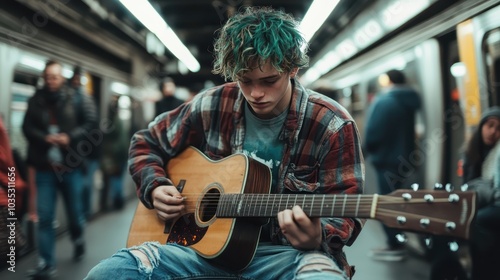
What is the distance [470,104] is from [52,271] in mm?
3216

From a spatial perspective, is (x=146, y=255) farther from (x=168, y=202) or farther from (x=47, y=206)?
(x=47, y=206)

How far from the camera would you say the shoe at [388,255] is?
148 inches

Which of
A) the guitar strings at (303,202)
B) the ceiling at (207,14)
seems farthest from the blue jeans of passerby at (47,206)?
the guitar strings at (303,202)

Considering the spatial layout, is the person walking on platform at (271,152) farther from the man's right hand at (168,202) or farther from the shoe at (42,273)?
the shoe at (42,273)

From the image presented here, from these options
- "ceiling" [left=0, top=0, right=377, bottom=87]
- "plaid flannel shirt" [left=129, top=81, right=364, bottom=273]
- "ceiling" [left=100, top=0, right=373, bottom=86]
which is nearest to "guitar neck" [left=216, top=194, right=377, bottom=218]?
"plaid flannel shirt" [left=129, top=81, right=364, bottom=273]

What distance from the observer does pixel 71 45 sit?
15.4 feet

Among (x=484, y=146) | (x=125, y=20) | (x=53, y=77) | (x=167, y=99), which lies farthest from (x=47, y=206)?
(x=484, y=146)

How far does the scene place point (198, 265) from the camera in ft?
5.11

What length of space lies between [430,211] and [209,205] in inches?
31.5

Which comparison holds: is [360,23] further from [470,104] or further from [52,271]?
[52,271]

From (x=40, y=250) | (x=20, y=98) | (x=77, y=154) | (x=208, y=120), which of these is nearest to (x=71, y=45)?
(x=20, y=98)

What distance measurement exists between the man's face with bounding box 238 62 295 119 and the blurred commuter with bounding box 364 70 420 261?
2451mm

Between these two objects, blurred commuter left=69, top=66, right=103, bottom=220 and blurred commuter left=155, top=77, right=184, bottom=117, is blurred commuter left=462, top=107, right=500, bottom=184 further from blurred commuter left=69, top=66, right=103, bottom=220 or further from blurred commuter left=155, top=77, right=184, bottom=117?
blurred commuter left=69, top=66, right=103, bottom=220

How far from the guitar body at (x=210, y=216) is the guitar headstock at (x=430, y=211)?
0.46 m
